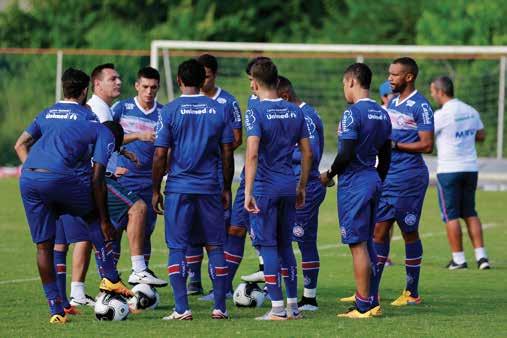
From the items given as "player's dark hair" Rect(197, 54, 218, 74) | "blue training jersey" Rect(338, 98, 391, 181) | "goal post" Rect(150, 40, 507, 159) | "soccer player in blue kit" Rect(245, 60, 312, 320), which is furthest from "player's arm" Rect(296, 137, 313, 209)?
"goal post" Rect(150, 40, 507, 159)

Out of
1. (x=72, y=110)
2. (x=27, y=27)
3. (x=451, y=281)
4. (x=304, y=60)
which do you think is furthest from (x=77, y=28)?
(x=72, y=110)

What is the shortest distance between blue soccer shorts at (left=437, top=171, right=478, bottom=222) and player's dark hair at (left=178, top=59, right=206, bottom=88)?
583 cm

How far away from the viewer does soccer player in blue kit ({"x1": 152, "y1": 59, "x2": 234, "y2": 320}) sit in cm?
1098

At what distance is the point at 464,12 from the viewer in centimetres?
3488

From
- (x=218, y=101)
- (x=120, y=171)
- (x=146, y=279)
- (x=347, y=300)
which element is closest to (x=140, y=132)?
(x=120, y=171)

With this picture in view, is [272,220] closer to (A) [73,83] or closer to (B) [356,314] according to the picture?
(B) [356,314]

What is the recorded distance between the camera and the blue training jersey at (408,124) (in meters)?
12.3

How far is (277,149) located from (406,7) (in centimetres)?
2771

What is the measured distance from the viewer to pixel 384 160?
11.7m

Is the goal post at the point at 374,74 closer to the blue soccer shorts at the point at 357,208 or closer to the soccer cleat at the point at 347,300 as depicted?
the soccer cleat at the point at 347,300

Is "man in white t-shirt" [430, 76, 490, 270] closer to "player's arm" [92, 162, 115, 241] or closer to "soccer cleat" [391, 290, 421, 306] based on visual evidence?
"soccer cleat" [391, 290, 421, 306]

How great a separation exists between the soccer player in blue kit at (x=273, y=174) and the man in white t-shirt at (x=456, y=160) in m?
5.09

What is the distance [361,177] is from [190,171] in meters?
1.49

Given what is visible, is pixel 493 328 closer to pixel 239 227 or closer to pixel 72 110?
pixel 239 227
